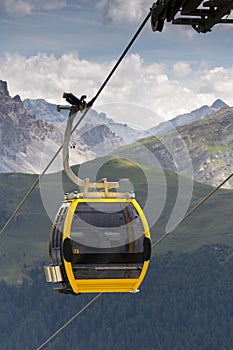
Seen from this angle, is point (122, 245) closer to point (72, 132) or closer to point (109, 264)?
point (109, 264)

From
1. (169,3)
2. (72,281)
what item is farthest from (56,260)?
(169,3)

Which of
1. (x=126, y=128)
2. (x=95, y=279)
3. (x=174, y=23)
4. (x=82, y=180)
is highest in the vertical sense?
(x=174, y=23)

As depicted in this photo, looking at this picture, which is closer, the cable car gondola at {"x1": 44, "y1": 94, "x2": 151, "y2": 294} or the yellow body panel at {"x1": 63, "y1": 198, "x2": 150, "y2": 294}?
the yellow body panel at {"x1": 63, "y1": 198, "x2": 150, "y2": 294}

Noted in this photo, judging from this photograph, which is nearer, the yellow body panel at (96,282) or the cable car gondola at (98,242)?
the yellow body panel at (96,282)

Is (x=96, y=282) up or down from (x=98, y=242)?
down

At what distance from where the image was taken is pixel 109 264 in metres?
32.1

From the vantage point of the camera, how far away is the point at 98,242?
32656 mm

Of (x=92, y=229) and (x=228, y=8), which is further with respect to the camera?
(x=92, y=229)

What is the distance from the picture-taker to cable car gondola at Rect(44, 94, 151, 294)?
1248 inches

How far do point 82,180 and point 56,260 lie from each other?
9.70 feet

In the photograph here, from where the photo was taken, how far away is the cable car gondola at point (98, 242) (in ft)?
104

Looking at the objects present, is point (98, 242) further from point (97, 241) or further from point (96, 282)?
point (96, 282)

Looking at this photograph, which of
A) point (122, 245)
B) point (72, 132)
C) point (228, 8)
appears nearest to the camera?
point (228, 8)

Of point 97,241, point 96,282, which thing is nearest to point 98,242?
point 97,241
